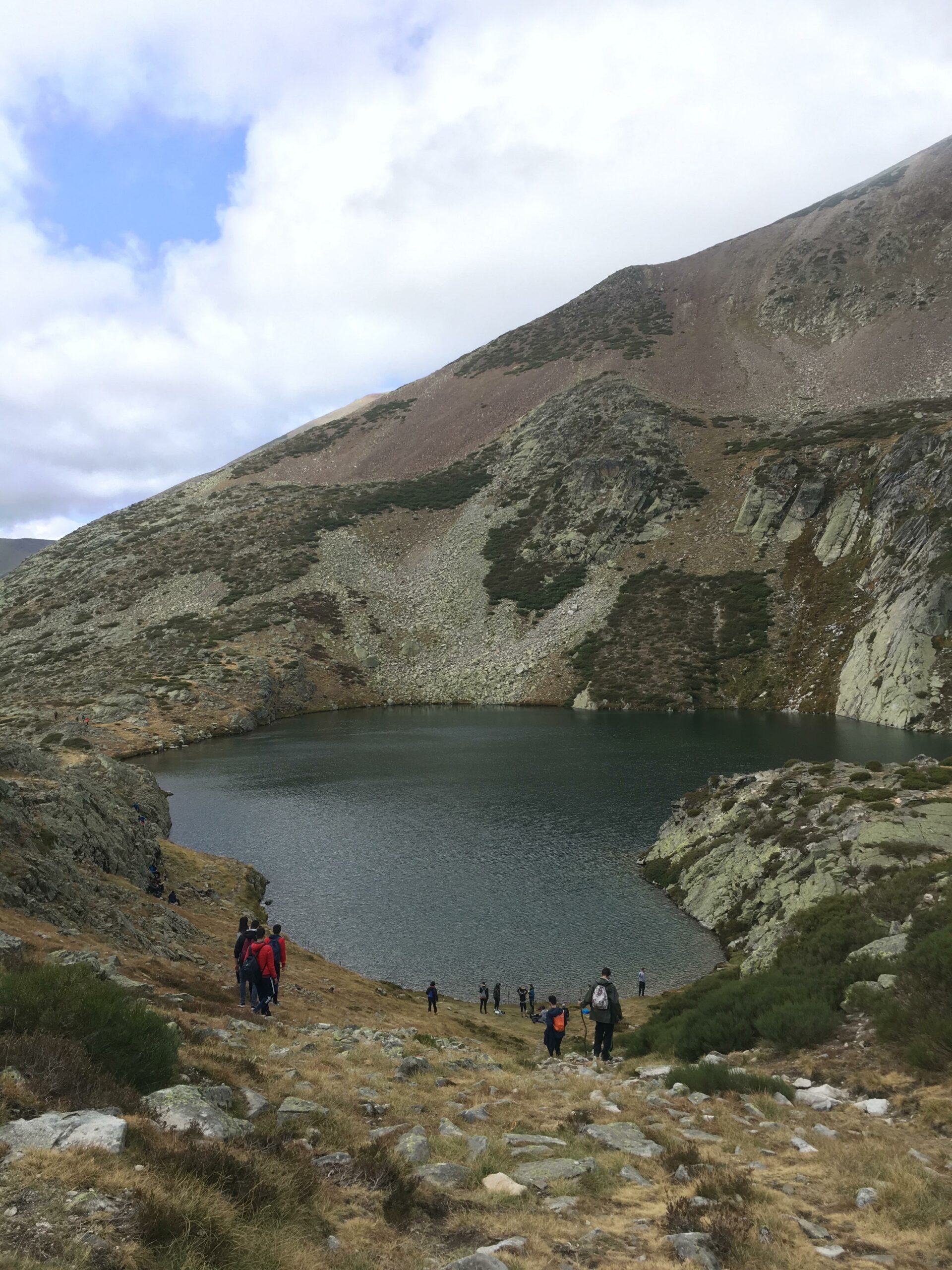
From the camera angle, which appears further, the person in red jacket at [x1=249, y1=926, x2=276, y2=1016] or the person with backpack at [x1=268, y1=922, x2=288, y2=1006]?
the person with backpack at [x1=268, y1=922, x2=288, y2=1006]

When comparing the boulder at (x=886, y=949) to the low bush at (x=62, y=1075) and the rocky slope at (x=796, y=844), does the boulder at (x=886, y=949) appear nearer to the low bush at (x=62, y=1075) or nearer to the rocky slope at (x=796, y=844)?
the rocky slope at (x=796, y=844)

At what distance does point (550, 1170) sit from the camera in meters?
9.32

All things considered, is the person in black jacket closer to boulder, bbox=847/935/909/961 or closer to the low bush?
the low bush

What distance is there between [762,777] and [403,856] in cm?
2380

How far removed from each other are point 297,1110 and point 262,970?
1000 cm

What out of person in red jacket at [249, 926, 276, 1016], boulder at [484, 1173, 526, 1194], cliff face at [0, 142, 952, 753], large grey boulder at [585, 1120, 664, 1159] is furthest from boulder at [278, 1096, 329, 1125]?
cliff face at [0, 142, 952, 753]

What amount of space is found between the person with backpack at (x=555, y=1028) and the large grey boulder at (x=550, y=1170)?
11227 mm

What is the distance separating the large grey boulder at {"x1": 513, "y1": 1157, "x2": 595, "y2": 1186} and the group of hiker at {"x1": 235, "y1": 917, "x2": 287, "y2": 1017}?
11.3 meters

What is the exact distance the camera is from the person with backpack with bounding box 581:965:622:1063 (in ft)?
62.7

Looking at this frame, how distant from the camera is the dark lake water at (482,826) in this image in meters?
33.6

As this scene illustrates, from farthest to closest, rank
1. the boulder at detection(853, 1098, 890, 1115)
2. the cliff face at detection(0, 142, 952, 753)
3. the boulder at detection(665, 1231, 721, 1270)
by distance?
the cliff face at detection(0, 142, 952, 753) < the boulder at detection(853, 1098, 890, 1115) < the boulder at detection(665, 1231, 721, 1270)

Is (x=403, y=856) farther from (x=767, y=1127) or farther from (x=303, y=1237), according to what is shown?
(x=303, y=1237)

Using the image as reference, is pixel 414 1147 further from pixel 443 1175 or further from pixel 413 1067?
pixel 413 1067

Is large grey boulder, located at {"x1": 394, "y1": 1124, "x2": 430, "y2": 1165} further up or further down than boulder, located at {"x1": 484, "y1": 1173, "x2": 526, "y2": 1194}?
further down
